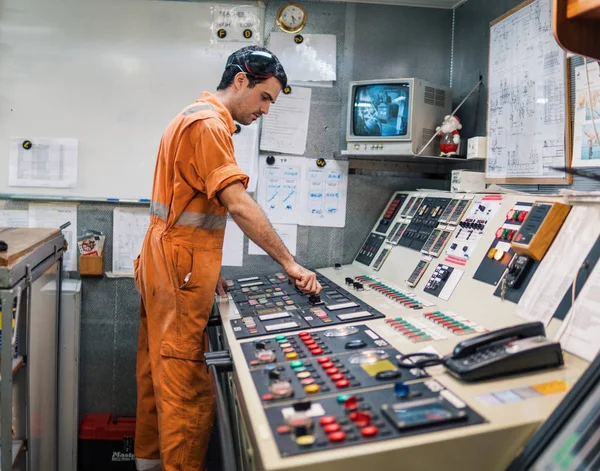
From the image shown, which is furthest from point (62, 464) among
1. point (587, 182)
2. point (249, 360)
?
point (587, 182)

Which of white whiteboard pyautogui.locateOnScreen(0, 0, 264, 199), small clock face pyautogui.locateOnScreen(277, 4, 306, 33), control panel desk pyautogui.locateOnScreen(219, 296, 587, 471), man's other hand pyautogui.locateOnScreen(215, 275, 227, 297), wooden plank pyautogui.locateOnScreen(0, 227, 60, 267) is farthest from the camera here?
small clock face pyautogui.locateOnScreen(277, 4, 306, 33)

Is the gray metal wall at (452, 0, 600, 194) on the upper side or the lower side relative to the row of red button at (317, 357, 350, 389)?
upper

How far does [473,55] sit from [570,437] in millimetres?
2106

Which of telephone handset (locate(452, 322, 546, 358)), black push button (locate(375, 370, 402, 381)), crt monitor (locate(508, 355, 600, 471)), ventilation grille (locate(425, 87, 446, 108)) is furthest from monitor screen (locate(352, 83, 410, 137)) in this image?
crt monitor (locate(508, 355, 600, 471))

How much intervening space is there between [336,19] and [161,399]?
2.03 m

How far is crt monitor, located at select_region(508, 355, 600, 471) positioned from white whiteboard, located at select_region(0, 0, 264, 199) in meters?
2.11

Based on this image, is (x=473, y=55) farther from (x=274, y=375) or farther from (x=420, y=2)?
(x=274, y=375)

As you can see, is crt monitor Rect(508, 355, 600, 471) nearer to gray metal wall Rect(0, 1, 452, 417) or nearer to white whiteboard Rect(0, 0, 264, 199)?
gray metal wall Rect(0, 1, 452, 417)

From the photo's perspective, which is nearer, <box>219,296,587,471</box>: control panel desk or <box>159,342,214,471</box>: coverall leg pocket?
<box>219,296,587,471</box>: control panel desk

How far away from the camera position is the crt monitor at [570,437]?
88cm

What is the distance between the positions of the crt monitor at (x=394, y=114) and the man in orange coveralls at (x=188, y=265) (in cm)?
Answer: 80

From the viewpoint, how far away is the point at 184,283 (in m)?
1.76

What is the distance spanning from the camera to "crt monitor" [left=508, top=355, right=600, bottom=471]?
876mm

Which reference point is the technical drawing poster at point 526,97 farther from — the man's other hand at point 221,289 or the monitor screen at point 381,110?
the man's other hand at point 221,289
